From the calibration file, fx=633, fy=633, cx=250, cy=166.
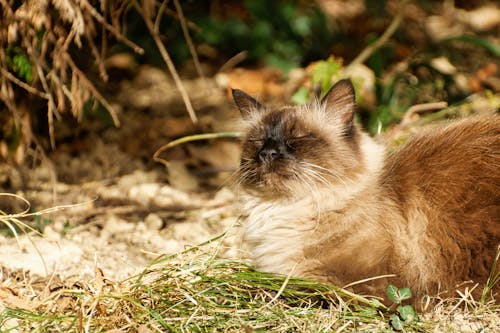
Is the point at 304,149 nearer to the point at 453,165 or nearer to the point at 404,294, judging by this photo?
the point at 453,165

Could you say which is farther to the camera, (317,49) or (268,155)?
(317,49)

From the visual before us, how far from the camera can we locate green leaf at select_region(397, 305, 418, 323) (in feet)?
8.70

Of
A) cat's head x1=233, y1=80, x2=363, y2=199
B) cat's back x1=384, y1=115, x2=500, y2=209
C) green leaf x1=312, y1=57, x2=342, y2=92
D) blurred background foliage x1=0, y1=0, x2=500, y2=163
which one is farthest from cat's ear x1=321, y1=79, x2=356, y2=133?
green leaf x1=312, y1=57, x2=342, y2=92

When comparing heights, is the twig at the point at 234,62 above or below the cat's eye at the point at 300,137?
below

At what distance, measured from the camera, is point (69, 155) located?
Result: 4812 mm

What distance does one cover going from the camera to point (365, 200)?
9.62 ft

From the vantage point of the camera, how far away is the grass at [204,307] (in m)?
2.64

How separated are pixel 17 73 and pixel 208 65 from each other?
2238mm

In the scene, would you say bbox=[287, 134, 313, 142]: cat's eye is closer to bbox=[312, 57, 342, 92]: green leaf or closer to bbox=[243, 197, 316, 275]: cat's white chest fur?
bbox=[243, 197, 316, 275]: cat's white chest fur

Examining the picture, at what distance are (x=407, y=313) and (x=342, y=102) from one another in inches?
41.7

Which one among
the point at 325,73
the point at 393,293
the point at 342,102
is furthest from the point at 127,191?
the point at 393,293

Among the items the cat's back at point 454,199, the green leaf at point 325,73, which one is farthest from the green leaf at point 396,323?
the green leaf at point 325,73

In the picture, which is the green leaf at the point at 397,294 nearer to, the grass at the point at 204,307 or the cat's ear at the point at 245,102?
the grass at the point at 204,307


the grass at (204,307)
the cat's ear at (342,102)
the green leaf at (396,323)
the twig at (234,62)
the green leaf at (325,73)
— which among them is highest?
the cat's ear at (342,102)
